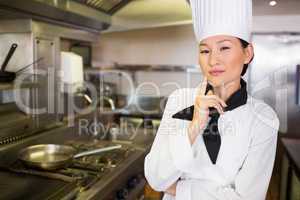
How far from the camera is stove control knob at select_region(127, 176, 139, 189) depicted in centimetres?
138

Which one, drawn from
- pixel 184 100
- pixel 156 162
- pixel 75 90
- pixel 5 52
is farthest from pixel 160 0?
pixel 156 162

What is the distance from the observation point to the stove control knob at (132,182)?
138cm

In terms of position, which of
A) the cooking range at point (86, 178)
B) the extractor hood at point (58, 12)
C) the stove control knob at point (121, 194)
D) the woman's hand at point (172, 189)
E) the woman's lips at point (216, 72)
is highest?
the extractor hood at point (58, 12)

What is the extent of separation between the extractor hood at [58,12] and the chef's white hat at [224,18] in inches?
27.7

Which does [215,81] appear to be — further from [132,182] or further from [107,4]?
[107,4]

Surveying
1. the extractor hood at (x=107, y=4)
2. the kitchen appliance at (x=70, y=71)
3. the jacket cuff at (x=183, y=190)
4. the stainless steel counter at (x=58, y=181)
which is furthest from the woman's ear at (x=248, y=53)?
the kitchen appliance at (x=70, y=71)

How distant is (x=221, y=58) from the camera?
74 cm

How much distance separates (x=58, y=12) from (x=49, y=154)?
66 centimetres

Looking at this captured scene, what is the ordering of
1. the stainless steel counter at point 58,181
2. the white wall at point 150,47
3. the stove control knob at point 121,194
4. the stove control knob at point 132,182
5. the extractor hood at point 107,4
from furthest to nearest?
1. the white wall at point 150,47
2. the extractor hood at point 107,4
3. the stove control knob at point 132,182
4. the stove control knob at point 121,194
5. the stainless steel counter at point 58,181

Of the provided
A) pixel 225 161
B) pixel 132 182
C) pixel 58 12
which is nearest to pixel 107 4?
pixel 58 12

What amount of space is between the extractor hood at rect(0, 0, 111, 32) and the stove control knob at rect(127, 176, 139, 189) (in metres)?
0.84

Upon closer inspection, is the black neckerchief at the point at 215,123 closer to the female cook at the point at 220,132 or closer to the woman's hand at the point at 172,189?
the female cook at the point at 220,132

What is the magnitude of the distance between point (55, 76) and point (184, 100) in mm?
889

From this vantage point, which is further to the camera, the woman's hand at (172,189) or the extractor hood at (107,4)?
the extractor hood at (107,4)
